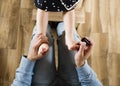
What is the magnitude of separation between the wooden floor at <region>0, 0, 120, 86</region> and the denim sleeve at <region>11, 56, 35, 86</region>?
22cm

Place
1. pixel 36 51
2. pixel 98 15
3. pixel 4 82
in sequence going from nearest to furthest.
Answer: pixel 36 51 → pixel 4 82 → pixel 98 15

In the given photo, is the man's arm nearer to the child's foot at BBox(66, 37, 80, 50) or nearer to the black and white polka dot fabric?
the child's foot at BBox(66, 37, 80, 50)

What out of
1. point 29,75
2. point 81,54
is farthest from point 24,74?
point 81,54

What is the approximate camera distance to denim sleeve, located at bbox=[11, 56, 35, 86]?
2.48 feet

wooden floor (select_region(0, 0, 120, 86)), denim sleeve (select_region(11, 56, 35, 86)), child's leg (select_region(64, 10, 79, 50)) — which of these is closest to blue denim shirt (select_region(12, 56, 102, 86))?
denim sleeve (select_region(11, 56, 35, 86))

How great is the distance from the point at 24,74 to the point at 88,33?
1.25ft

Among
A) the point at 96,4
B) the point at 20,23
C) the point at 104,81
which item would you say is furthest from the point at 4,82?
the point at 96,4

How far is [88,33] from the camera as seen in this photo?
3.43ft

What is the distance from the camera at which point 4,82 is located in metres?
0.98

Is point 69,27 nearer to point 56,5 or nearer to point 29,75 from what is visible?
point 56,5

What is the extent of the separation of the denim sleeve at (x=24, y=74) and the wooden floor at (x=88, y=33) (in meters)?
0.22

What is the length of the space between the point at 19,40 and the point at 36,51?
11.7 inches

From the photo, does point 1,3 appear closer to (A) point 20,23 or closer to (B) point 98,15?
(A) point 20,23

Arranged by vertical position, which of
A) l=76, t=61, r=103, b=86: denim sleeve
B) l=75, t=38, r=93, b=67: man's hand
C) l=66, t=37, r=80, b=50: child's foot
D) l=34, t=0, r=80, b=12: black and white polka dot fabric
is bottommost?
l=76, t=61, r=103, b=86: denim sleeve
